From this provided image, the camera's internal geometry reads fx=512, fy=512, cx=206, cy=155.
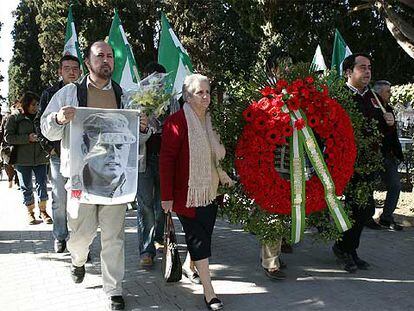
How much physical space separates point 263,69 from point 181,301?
7.03 feet

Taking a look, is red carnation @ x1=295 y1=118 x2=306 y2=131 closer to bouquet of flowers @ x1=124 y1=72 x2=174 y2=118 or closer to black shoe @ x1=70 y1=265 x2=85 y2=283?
bouquet of flowers @ x1=124 y1=72 x2=174 y2=118

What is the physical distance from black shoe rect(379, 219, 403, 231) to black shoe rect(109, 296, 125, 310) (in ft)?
14.2

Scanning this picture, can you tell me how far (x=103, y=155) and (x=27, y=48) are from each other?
149 ft

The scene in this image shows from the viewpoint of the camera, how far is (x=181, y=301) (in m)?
4.29

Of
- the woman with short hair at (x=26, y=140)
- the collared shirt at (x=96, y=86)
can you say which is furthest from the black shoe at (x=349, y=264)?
the woman with short hair at (x=26, y=140)

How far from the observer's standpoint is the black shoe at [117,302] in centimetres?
405

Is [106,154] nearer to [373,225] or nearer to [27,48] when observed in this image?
[373,225]

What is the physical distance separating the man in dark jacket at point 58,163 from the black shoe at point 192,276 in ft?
5.70

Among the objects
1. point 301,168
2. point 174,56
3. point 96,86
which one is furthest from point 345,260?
point 174,56

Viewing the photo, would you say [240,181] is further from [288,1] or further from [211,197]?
[288,1]

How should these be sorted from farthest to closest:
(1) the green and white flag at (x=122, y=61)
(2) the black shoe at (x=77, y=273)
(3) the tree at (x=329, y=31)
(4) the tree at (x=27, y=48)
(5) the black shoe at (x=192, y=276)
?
(4) the tree at (x=27, y=48)
(3) the tree at (x=329, y=31)
(1) the green and white flag at (x=122, y=61)
(5) the black shoe at (x=192, y=276)
(2) the black shoe at (x=77, y=273)

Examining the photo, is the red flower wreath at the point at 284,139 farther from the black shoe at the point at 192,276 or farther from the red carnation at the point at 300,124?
the black shoe at the point at 192,276

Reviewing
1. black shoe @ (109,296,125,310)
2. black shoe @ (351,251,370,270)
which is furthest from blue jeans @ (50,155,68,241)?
black shoe @ (351,251,370,270)

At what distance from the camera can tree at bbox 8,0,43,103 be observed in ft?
148
